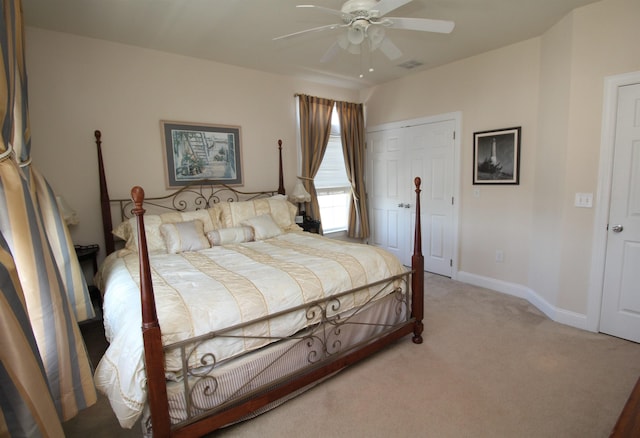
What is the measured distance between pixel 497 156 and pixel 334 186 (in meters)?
2.29

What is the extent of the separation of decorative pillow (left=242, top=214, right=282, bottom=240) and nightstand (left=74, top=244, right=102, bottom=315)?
1.41 metres

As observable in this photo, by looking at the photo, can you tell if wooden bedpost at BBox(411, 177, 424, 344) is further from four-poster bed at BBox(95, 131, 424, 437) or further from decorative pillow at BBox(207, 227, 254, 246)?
decorative pillow at BBox(207, 227, 254, 246)

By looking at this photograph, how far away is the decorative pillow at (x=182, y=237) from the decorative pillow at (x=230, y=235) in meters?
0.10

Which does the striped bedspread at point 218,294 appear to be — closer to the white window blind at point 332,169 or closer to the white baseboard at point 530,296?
the white baseboard at point 530,296

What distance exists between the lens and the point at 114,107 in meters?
3.29

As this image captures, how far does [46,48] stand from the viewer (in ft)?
9.61

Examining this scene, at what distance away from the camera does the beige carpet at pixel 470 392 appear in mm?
1854

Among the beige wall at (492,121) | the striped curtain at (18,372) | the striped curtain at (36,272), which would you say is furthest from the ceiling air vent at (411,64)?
the striped curtain at (18,372)

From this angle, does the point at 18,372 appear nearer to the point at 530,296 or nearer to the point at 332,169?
the point at 530,296

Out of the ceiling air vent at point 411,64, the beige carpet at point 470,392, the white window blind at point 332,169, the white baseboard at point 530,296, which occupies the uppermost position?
the ceiling air vent at point 411,64

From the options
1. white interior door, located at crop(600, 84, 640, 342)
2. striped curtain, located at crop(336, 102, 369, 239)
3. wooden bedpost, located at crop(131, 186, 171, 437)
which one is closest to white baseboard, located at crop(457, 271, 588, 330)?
white interior door, located at crop(600, 84, 640, 342)

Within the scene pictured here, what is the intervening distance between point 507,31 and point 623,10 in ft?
2.81

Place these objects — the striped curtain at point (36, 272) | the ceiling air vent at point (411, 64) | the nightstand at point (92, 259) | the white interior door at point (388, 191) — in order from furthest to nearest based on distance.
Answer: the white interior door at point (388, 191) → the ceiling air vent at point (411, 64) → the nightstand at point (92, 259) → the striped curtain at point (36, 272)

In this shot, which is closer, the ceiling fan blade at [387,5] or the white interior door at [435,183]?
the ceiling fan blade at [387,5]
